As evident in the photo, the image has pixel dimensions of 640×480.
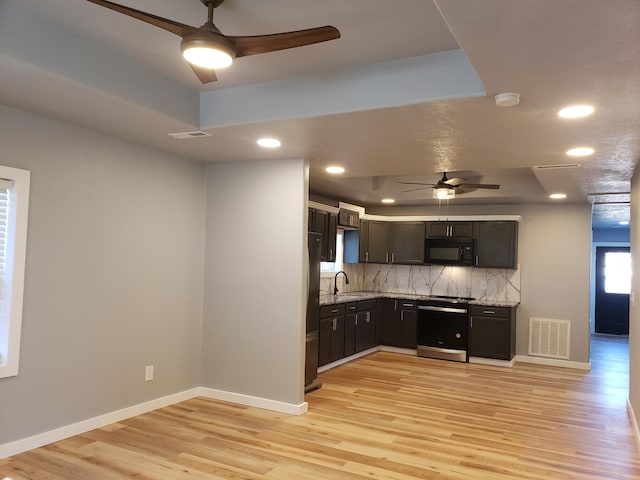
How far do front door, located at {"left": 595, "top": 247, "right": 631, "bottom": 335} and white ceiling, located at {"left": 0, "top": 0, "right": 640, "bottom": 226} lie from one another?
813 cm

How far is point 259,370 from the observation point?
4.80 metres

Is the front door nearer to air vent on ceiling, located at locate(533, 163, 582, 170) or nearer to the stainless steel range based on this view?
the stainless steel range

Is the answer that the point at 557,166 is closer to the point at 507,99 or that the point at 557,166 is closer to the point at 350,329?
the point at 507,99

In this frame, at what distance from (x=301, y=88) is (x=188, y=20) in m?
0.97

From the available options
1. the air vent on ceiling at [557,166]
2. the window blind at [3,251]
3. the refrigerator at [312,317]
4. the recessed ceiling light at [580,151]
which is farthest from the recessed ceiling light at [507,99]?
the window blind at [3,251]

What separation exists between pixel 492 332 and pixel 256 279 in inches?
154

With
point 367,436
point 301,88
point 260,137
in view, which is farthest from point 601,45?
point 367,436

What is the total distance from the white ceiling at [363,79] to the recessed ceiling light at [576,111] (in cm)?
7

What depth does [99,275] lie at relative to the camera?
158 inches

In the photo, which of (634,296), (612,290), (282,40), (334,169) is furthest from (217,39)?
(612,290)

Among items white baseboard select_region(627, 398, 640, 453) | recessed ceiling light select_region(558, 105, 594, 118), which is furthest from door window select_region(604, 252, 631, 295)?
recessed ceiling light select_region(558, 105, 594, 118)

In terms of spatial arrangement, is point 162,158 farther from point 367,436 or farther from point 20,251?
point 367,436

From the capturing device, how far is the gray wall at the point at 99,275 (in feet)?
11.6

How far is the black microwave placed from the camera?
7.59 m
